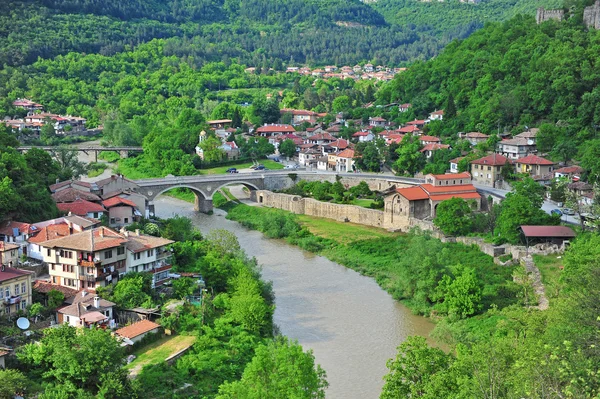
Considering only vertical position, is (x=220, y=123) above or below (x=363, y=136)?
above

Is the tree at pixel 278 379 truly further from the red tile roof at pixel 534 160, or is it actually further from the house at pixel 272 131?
the house at pixel 272 131

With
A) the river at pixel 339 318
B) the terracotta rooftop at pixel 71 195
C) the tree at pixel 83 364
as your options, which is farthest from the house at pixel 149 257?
the terracotta rooftop at pixel 71 195

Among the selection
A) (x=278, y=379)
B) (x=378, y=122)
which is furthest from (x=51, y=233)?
(x=378, y=122)

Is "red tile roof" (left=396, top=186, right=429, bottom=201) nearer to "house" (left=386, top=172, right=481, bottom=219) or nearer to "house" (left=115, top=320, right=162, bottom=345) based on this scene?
"house" (left=386, top=172, right=481, bottom=219)

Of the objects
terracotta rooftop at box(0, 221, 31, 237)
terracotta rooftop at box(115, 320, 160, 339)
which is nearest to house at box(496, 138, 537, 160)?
terracotta rooftop at box(0, 221, 31, 237)

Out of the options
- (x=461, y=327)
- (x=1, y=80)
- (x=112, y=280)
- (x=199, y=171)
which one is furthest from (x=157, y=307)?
(x=1, y=80)

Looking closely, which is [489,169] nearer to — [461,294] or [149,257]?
[461,294]
